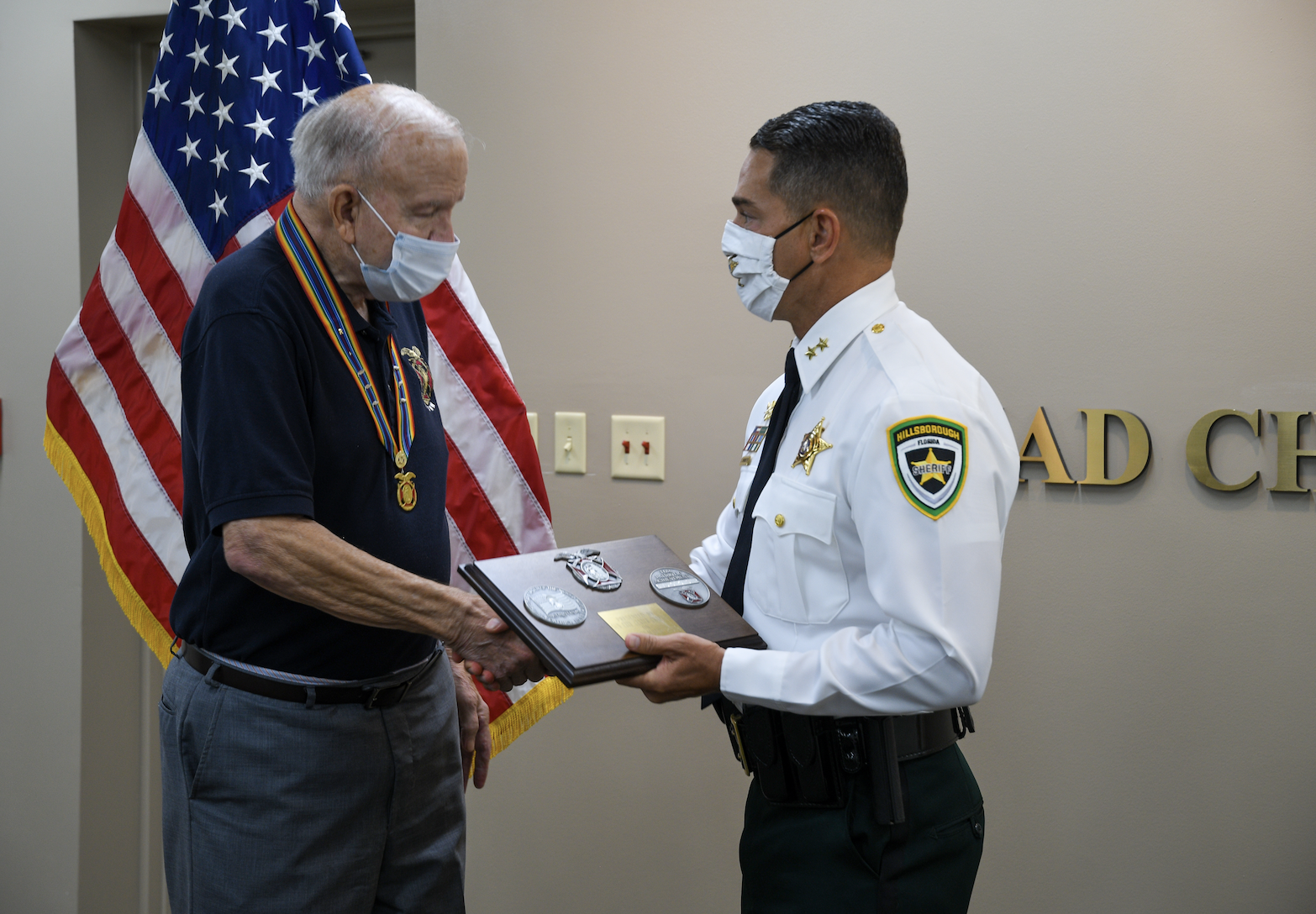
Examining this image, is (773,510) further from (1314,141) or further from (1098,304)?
(1314,141)

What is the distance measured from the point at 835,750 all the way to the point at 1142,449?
1013mm

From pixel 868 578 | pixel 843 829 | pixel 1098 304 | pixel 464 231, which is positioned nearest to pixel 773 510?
pixel 868 578

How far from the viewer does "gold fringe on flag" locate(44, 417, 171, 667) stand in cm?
184

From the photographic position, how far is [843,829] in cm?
125

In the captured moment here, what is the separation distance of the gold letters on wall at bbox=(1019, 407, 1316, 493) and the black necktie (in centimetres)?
76

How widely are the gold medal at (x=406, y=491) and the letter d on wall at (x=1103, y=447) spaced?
129 centimetres

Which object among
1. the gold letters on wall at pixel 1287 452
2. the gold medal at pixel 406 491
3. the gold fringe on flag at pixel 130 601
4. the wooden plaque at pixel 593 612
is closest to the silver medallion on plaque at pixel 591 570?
the wooden plaque at pixel 593 612

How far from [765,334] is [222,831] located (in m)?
1.37

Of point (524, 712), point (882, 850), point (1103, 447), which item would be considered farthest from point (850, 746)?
point (1103, 447)

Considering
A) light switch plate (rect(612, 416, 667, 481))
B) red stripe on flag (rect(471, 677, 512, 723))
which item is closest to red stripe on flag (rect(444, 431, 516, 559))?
red stripe on flag (rect(471, 677, 512, 723))

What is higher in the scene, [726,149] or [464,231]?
[726,149]

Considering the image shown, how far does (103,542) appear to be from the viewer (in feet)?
6.13

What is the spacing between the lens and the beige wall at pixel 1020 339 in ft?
6.02

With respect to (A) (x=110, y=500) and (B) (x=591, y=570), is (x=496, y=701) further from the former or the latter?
(A) (x=110, y=500)
